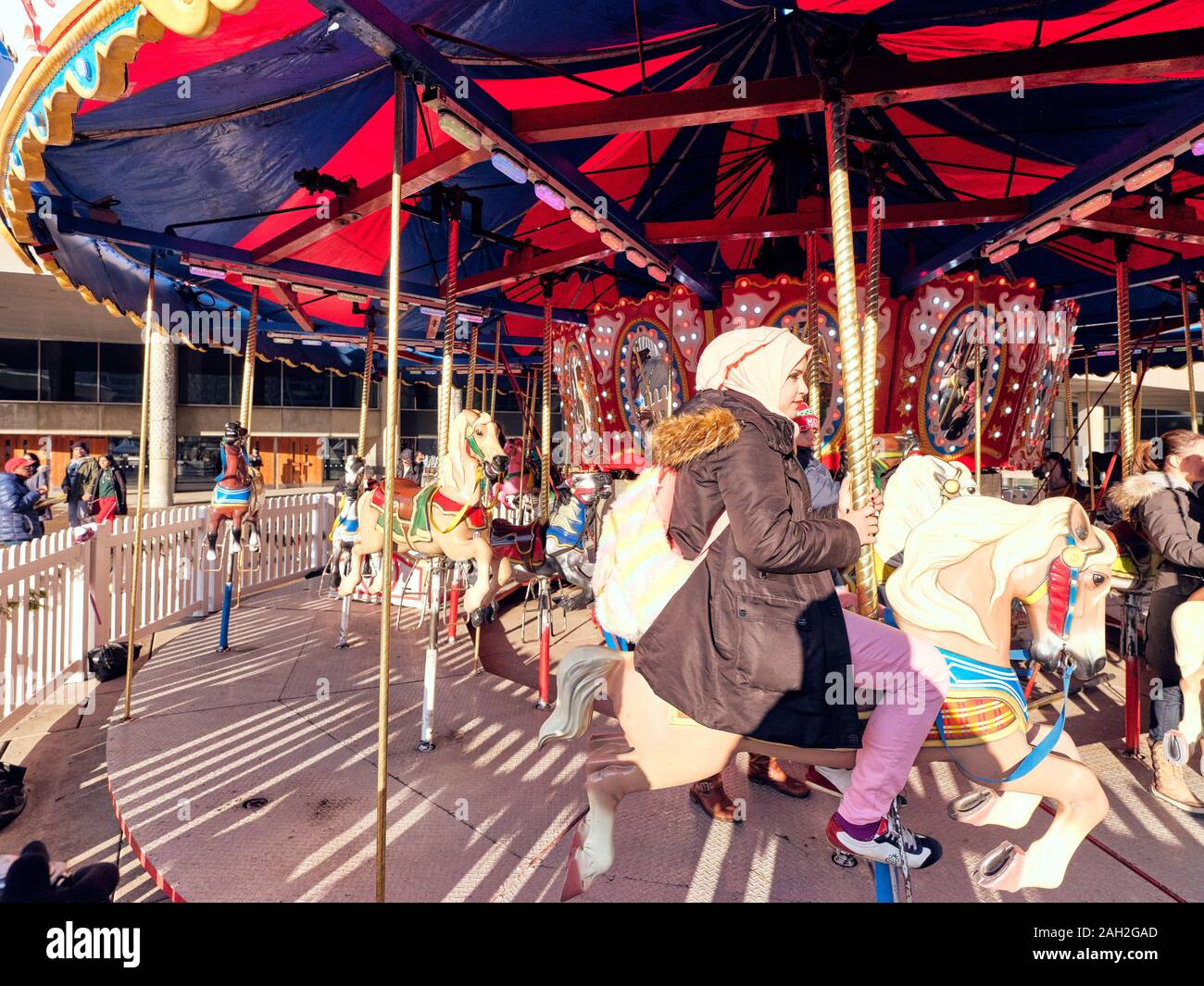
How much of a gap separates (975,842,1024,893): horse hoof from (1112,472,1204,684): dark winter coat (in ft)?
6.01

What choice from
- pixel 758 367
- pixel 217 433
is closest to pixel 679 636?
pixel 758 367

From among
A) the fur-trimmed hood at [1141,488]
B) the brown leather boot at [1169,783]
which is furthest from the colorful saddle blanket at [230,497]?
the brown leather boot at [1169,783]

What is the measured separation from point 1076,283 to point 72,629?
31.2ft

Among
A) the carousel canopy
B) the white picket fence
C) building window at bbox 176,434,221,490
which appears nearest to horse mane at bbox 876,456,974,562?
the carousel canopy

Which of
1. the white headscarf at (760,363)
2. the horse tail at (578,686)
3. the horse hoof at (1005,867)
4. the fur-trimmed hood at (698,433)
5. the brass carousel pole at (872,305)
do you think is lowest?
the horse hoof at (1005,867)

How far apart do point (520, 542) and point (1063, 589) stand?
3.91 m

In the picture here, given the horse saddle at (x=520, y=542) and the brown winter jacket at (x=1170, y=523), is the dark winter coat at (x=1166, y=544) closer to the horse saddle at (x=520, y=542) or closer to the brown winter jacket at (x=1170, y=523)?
the brown winter jacket at (x=1170, y=523)

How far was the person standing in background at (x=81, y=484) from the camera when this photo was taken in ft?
29.9

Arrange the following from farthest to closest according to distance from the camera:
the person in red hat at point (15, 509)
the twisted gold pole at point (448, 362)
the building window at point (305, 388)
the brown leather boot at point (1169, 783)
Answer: the building window at point (305, 388)
the person in red hat at point (15, 509)
the twisted gold pole at point (448, 362)
the brown leather boot at point (1169, 783)

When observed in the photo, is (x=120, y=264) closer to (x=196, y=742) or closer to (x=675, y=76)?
(x=196, y=742)

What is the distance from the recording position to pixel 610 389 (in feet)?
26.5

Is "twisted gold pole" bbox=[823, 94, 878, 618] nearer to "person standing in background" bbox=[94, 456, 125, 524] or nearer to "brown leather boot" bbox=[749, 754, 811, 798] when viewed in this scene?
"brown leather boot" bbox=[749, 754, 811, 798]

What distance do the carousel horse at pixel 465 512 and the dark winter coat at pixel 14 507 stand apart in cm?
367

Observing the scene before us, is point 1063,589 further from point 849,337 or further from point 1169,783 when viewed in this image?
point 1169,783
